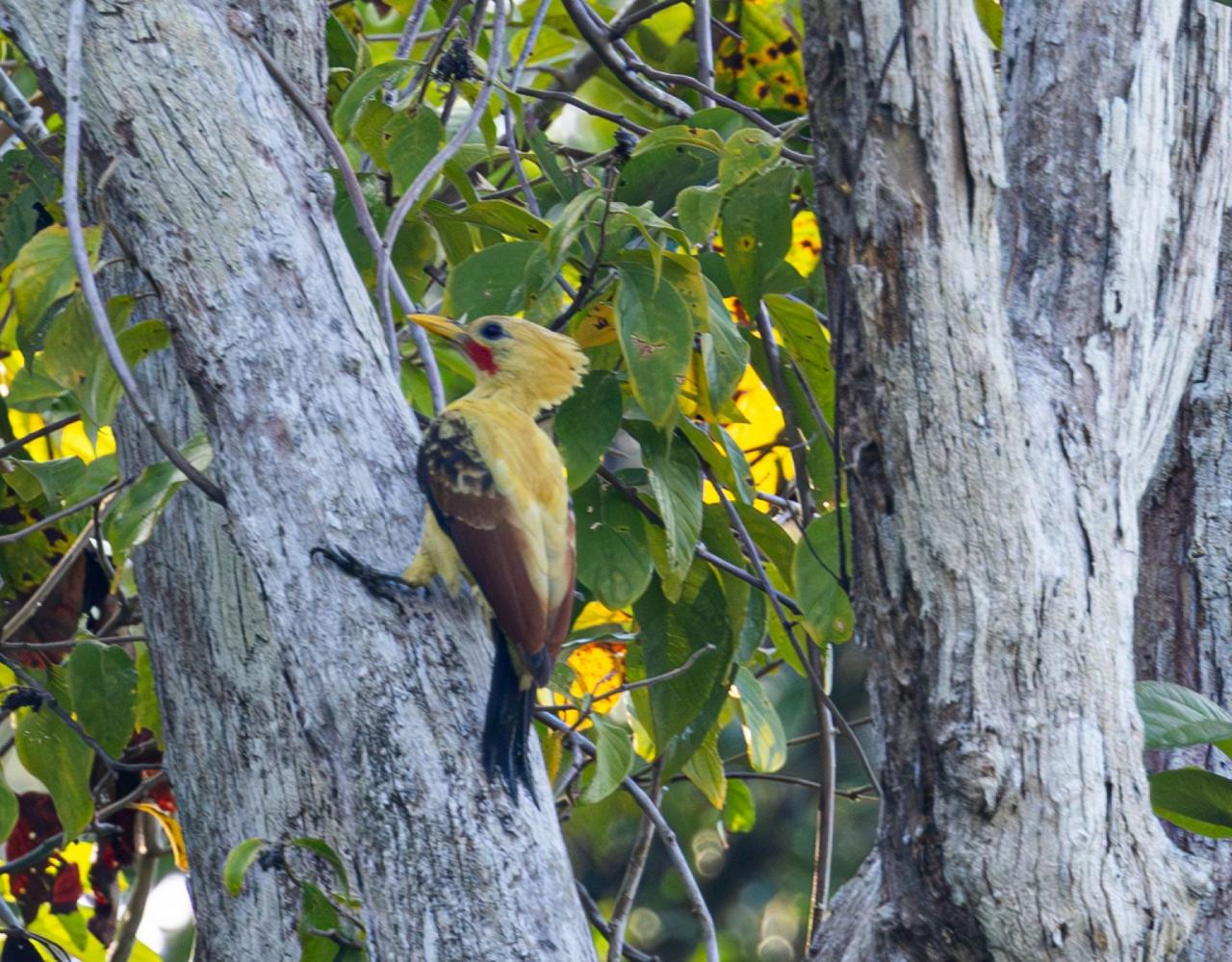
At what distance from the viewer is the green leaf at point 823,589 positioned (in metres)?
2.57

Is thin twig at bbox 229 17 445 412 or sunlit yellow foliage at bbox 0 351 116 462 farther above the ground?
thin twig at bbox 229 17 445 412

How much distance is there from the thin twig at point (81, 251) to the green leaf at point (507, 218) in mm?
819

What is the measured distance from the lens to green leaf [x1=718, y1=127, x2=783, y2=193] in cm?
235

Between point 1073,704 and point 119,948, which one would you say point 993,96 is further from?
point 119,948

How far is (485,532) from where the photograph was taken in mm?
2238

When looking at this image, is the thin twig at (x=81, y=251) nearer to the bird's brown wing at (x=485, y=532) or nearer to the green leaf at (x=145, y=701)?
the bird's brown wing at (x=485, y=532)

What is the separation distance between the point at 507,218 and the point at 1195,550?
1361mm

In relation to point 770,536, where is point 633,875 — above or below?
below

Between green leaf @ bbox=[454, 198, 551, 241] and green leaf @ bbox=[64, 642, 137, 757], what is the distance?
110 centimetres

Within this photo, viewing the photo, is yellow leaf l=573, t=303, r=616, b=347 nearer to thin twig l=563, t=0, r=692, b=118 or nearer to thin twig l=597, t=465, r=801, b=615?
thin twig l=597, t=465, r=801, b=615

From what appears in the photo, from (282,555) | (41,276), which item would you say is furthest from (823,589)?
(41,276)

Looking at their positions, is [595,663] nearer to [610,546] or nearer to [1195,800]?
[610,546]

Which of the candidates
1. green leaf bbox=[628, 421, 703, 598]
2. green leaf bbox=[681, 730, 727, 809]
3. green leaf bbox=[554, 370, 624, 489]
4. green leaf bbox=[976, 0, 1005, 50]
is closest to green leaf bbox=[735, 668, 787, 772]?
green leaf bbox=[681, 730, 727, 809]

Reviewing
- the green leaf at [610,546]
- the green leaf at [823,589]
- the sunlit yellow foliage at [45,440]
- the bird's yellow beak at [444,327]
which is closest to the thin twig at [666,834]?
the green leaf at [610,546]
